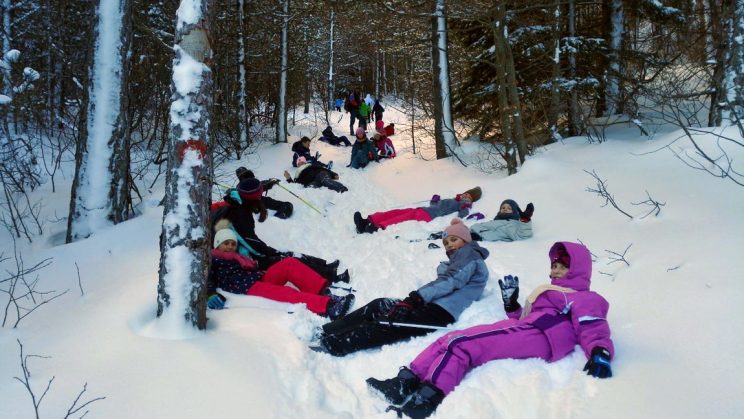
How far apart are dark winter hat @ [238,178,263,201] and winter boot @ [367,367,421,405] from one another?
136 inches

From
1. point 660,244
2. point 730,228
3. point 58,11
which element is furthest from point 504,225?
point 58,11

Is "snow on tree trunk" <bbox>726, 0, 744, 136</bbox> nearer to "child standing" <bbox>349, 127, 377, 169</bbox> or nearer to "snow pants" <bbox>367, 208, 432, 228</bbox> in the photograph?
"snow pants" <bbox>367, 208, 432, 228</bbox>

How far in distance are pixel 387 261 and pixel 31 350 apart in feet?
12.1

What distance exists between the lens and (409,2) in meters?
12.4

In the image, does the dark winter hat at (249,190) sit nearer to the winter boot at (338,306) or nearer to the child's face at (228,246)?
the child's face at (228,246)

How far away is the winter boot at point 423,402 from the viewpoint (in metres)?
2.65

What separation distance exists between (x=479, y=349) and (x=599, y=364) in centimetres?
70

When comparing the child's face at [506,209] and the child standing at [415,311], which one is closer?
the child standing at [415,311]

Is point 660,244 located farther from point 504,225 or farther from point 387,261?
point 387,261

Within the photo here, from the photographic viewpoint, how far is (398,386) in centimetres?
282

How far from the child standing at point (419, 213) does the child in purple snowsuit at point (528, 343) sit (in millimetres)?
4167

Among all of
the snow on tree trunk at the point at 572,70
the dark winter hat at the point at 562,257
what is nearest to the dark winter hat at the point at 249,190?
the dark winter hat at the point at 562,257

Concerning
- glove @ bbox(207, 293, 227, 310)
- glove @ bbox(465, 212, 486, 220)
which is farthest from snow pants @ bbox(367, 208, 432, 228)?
glove @ bbox(207, 293, 227, 310)

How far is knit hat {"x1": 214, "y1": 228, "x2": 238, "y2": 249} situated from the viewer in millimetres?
4878
